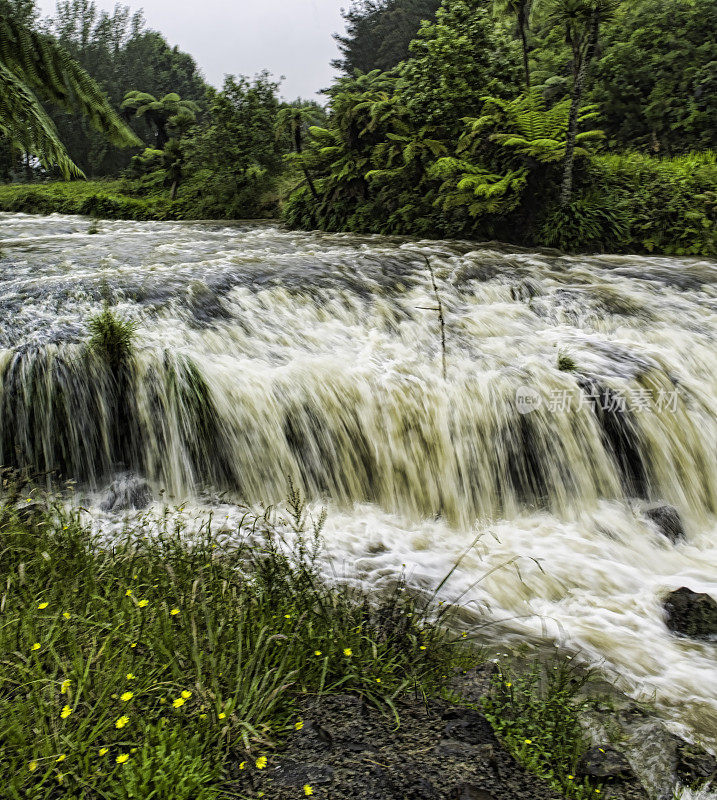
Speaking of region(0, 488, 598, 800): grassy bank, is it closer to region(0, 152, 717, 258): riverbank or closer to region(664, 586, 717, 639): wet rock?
region(664, 586, 717, 639): wet rock

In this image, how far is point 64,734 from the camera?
5.37ft

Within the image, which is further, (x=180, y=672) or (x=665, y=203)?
(x=665, y=203)

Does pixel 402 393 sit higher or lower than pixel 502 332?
lower

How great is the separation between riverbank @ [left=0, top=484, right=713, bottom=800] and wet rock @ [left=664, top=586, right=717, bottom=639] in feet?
4.05

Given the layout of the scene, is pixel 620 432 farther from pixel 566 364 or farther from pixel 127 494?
pixel 127 494

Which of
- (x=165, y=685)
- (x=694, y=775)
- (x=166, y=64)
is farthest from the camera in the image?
(x=166, y=64)

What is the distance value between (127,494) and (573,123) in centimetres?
1001

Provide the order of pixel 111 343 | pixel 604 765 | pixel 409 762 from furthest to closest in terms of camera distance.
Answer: pixel 111 343 < pixel 604 765 < pixel 409 762

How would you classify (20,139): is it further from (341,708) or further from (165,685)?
(341,708)

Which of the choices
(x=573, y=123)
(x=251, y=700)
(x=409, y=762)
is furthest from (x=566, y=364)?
(x=573, y=123)

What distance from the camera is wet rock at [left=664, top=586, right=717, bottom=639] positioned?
3.43 metres

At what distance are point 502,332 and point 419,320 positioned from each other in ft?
3.35

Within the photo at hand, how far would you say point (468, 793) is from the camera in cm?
Answer: 176

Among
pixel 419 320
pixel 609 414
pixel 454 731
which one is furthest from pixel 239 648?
pixel 419 320
